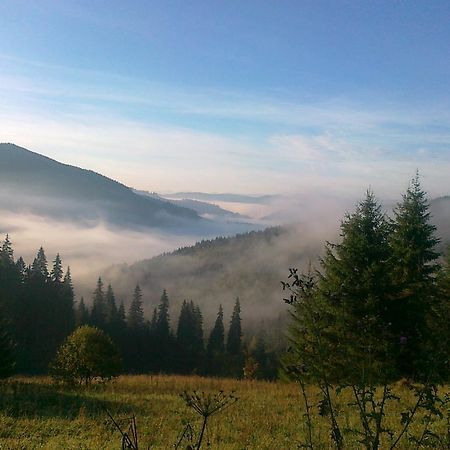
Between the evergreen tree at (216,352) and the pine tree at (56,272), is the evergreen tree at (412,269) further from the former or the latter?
the evergreen tree at (216,352)

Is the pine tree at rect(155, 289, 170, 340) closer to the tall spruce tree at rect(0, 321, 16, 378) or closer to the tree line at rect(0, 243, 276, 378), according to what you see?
the tree line at rect(0, 243, 276, 378)

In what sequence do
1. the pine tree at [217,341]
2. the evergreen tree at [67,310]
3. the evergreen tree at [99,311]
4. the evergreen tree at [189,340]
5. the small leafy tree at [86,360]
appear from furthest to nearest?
the pine tree at [217,341] < the evergreen tree at [189,340] < the evergreen tree at [99,311] < the evergreen tree at [67,310] < the small leafy tree at [86,360]

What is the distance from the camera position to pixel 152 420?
497 inches

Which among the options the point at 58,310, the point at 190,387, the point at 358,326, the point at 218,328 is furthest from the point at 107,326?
the point at 358,326

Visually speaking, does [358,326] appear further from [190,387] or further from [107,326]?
[107,326]

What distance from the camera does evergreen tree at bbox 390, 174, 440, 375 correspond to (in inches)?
795

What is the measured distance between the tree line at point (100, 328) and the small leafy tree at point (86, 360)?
69.7 feet

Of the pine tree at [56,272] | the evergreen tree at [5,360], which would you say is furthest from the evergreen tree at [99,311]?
the evergreen tree at [5,360]

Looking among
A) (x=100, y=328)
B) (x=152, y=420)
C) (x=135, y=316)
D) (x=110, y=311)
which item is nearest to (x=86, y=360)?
(x=152, y=420)

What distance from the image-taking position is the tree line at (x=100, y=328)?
58.5 metres

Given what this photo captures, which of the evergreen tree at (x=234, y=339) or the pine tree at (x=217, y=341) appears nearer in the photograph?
the pine tree at (x=217, y=341)

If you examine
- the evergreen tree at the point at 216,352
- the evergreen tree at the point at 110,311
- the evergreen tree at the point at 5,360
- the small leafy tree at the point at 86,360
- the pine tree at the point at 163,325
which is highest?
the small leafy tree at the point at 86,360

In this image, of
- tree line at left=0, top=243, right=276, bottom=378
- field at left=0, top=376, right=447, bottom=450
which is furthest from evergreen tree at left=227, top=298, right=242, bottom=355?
field at left=0, top=376, right=447, bottom=450

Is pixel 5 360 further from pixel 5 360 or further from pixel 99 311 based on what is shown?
pixel 99 311
